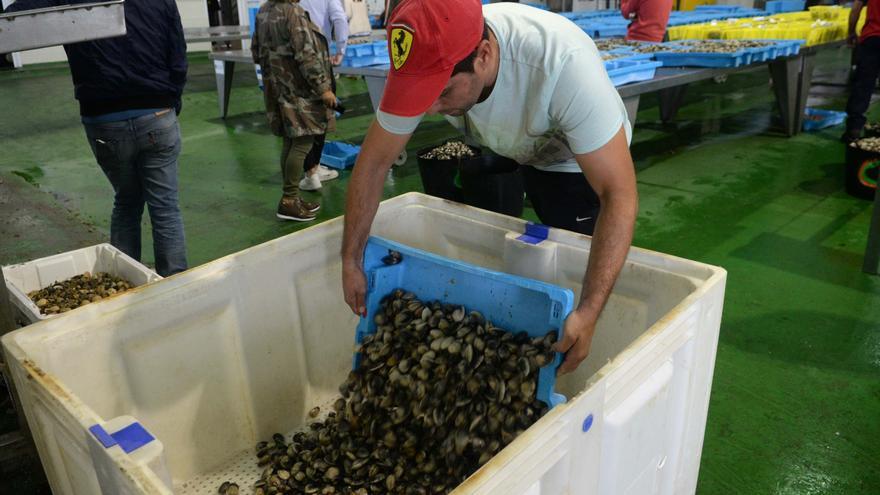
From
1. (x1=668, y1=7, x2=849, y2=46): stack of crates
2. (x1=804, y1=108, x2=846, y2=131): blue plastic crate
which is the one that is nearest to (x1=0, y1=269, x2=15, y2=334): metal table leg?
(x1=668, y1=7, x2=849, y2=46): stack of crates

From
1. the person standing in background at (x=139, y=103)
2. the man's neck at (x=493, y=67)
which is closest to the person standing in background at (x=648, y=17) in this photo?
the person standing in background at (x=139, y=103)

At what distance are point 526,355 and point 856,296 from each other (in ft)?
7.23

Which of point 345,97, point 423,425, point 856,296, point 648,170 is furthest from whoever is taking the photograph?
→ point 345,97

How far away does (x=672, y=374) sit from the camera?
1.26m

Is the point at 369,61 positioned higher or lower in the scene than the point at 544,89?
lower

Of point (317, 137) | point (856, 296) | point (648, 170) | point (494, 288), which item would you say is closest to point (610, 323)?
point (494, 288)

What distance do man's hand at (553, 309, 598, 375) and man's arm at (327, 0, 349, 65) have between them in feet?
12.8

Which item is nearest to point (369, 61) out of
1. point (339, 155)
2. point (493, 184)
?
point (339, 155)

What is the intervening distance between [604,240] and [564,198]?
68 cm

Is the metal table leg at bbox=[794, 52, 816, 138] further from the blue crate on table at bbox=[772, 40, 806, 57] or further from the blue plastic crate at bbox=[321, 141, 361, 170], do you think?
the blue plastic crate at bbox=[321, 141, 361, 170]

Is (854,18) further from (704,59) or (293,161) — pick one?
(293,161)

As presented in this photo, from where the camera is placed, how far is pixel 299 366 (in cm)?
184

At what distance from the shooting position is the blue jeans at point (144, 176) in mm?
2420

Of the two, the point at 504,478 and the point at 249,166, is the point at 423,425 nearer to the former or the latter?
the point at 504,478
